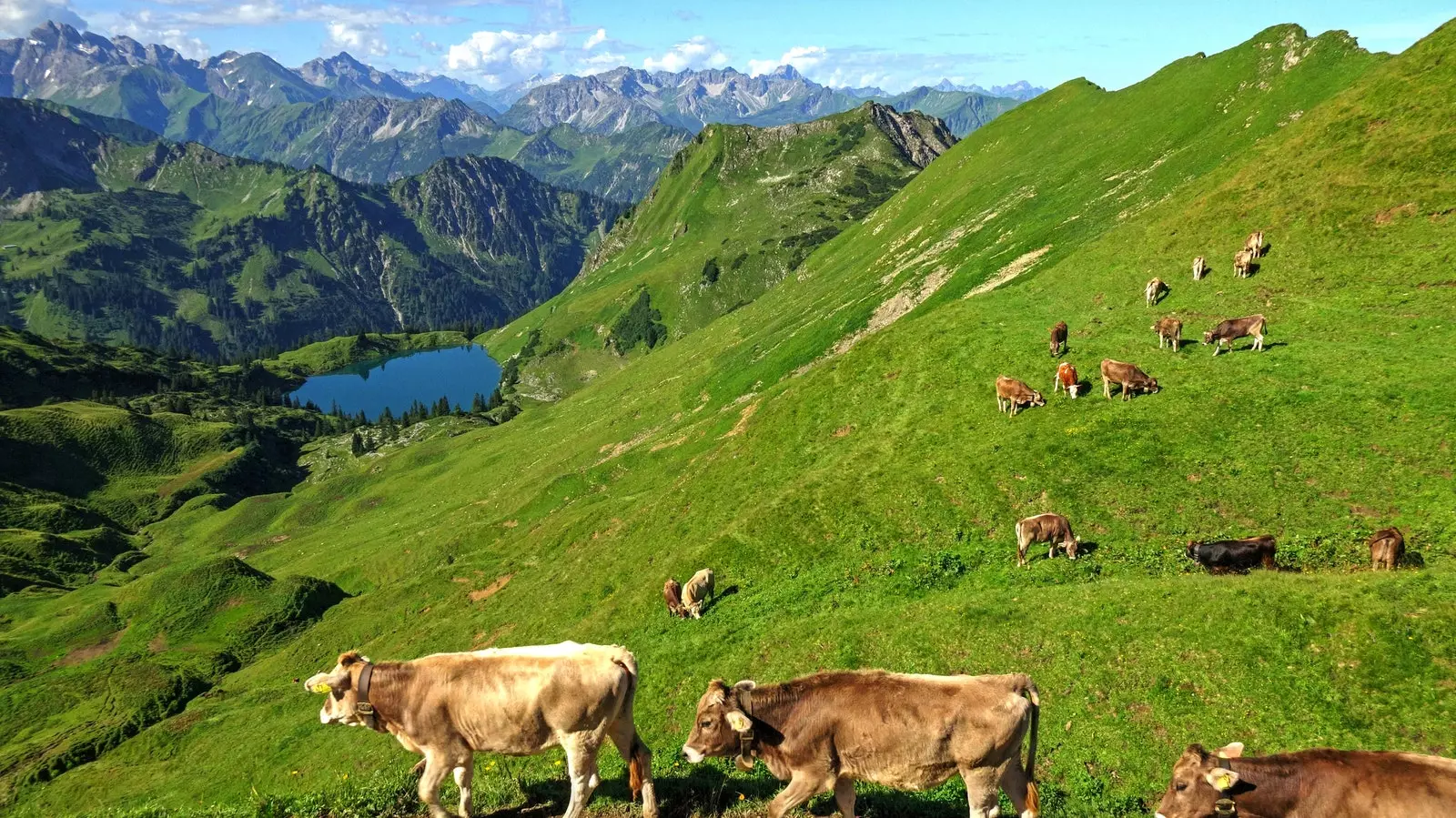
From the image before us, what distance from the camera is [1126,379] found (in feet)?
103

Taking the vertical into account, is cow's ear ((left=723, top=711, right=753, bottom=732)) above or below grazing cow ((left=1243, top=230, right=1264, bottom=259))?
below

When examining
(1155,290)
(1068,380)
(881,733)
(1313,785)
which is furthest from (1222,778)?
(1155,290)

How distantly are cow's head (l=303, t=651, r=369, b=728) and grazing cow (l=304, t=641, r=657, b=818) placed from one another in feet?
0.06

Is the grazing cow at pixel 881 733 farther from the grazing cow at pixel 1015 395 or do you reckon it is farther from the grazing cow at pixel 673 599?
the grazing cow at pixel 1015 395

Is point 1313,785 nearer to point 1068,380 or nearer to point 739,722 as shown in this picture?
point 739,722

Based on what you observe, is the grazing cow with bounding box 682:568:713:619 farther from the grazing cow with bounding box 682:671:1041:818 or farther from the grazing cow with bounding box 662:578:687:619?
the grazing cow with bounding box 682:671:1041:818

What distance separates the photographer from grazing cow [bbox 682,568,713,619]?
105ft

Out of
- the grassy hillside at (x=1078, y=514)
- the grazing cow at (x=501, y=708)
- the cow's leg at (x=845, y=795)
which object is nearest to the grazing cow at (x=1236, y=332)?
the grassy hillside at (x=1078, y=514)

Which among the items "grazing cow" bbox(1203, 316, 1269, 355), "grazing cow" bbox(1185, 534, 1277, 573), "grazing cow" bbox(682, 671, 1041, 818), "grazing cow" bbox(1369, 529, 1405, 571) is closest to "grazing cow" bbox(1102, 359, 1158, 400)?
"grazing cow" bbox(1203, 316, 1269, 355)

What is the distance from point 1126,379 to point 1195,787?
24.8 m

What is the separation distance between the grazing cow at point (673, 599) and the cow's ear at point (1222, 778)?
79.4 ft

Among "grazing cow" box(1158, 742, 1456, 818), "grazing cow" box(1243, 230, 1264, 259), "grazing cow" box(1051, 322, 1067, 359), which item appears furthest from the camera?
"grazing cow" box(1243, 230, 1264, 259)

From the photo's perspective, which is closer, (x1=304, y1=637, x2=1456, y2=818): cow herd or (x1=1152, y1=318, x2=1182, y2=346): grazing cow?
(x1=304, y1=637, x2=1456, y2=818): cow herd

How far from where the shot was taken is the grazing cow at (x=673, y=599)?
106 ft
